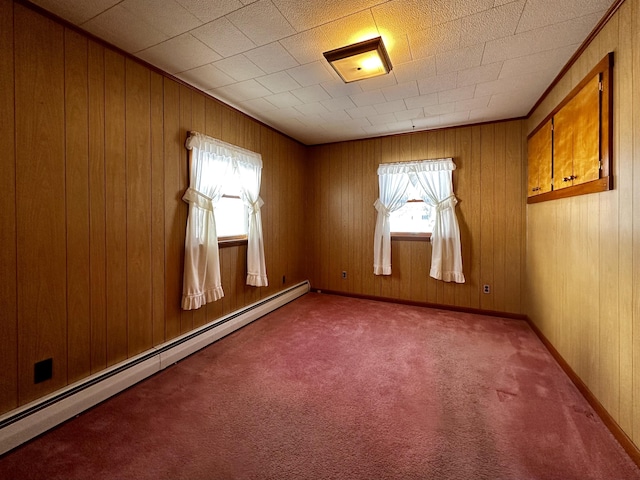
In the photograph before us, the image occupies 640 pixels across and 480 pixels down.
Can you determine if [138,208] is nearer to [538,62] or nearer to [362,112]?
[362,112]

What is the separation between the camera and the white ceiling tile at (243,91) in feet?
8.78

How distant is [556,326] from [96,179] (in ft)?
13.0

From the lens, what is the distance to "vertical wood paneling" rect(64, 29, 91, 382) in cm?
184

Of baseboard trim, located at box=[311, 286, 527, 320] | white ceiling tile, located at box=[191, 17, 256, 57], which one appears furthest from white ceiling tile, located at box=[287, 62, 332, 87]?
baseboard trim, located at box=[311, 286, 527, 320]

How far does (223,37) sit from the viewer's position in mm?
1973

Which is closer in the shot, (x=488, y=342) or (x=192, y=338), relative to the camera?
(x=192, y=338)

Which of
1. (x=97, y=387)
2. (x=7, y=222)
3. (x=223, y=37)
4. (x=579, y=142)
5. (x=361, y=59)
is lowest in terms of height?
(x=97, y=387)

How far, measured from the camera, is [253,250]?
348 centimetres

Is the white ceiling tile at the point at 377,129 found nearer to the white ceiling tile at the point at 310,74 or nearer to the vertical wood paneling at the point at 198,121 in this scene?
the white ceiling tile at the point at 310,74

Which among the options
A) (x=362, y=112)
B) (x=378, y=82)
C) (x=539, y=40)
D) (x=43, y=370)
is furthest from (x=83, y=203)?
(x=539, y=40)

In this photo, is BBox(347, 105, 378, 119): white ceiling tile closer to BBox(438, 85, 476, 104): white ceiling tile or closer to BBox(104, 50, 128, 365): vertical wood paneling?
BBox(438, 85, 476, 104): white ceiling tile

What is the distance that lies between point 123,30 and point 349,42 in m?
1.55

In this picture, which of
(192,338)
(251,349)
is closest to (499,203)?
(251,349)

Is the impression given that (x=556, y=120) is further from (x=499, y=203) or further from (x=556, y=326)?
(x=556, y=326)
